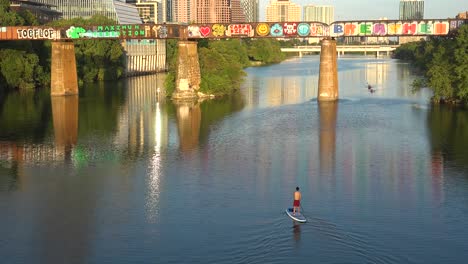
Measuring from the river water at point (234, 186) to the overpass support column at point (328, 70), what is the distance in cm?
891

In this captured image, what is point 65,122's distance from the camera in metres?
69.6

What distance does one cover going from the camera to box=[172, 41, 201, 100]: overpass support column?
290 ft

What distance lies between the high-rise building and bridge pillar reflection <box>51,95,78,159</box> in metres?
86.1

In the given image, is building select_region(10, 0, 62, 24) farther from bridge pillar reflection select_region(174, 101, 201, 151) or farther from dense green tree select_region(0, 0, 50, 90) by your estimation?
bridge pillar reflection select_region(174, 101, 201, 151)

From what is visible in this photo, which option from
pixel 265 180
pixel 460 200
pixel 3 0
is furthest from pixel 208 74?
pixel 460 200

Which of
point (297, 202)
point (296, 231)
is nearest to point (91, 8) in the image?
point (297, 202)

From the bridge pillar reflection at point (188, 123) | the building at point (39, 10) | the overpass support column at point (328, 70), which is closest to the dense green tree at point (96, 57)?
the building at point (39, 10)

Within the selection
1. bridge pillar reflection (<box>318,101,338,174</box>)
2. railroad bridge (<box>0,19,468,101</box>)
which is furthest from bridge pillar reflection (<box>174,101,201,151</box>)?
bridge pillar reflection (<box>318,101,338,174</box>)

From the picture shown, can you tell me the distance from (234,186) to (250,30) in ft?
157

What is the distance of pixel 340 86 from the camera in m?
114

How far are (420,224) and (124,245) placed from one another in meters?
15.0

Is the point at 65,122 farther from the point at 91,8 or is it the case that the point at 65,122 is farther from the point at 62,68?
the point at 91,8

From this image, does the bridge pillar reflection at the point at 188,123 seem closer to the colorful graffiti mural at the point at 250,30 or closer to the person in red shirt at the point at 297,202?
the colorful graffiti mural at the point at 250,30

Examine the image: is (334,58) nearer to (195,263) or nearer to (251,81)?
(251,81)
